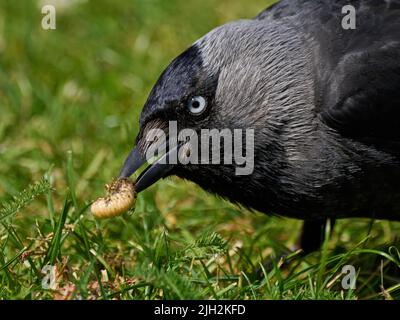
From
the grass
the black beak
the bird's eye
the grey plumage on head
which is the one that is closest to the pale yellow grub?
the black beak

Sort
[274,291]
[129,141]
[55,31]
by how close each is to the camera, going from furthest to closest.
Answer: [55,31]
[129,141]
[274,291]

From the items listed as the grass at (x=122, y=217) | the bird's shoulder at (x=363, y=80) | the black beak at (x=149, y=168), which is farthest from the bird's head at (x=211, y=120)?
the grass at (x=122, y=217)

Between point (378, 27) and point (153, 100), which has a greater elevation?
point (378, 27)

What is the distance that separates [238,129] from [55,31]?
167 inches

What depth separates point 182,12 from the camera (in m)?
8.71

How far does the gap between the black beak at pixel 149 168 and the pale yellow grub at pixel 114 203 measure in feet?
0.32

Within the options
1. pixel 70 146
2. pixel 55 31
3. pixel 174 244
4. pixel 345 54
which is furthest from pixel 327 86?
pixel 55 31

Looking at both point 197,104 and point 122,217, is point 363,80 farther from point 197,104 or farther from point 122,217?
point 122,217

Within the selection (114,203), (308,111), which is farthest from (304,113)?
(114,203)

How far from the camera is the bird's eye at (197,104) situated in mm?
4699

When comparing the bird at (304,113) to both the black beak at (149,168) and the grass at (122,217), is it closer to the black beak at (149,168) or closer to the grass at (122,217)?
the black beak at (149,168)

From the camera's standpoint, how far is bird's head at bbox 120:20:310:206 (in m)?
4.71

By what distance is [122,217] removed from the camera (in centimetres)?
536

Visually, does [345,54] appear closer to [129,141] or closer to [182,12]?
[129,141]
